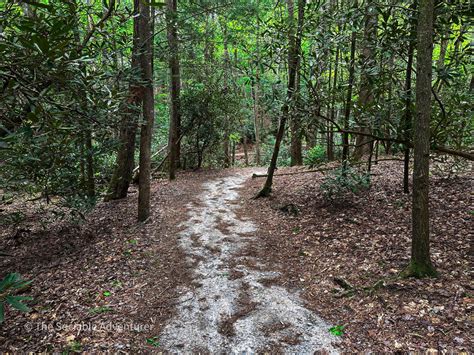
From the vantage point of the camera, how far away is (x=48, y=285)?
5.10 meters

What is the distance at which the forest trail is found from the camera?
3.54 metres

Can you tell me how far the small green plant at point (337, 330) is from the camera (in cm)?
357

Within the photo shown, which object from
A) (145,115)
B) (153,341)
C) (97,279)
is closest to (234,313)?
(153,341)

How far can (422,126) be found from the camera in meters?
3.70

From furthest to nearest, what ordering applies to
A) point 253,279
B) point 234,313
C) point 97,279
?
point 97,279 → point 253,279 → point 234,313

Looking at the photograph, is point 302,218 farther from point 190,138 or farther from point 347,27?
point 190,138

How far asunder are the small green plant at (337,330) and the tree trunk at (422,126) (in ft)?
4.60

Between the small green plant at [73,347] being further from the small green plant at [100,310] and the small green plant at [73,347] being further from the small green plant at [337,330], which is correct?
the small green plant at [337,330]

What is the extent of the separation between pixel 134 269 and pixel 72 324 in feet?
5.38

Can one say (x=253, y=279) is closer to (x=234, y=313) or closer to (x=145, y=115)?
(x=234, y=313)

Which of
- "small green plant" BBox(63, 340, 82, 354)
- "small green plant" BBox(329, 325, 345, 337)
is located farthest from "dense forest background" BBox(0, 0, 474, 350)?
"small green plant" BBox(63, 340, 82, 354)

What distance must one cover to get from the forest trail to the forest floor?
18mm

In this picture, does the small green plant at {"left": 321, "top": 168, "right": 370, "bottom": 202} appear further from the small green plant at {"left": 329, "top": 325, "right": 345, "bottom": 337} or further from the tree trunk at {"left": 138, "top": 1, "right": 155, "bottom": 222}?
the tree trunk at {"left": 138, "top": 1, "right": 155, "bottom": 222}

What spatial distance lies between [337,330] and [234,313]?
1356 mm
